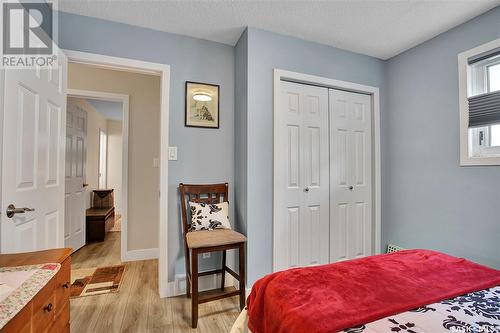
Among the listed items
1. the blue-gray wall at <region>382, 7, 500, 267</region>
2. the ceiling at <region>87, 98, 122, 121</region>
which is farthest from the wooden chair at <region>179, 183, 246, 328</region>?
the ceiling at <region>87, 98, 122, 121</region>

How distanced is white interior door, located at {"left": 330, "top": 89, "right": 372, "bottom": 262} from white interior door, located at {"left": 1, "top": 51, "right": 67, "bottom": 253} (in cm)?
245

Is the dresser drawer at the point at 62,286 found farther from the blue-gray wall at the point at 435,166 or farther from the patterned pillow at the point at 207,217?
the blue-gray wall at the point at 435,166

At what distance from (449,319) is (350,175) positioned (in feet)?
6.39

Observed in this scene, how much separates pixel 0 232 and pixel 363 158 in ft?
10.0

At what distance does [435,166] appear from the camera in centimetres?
242

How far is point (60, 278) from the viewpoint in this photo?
1.11 meters

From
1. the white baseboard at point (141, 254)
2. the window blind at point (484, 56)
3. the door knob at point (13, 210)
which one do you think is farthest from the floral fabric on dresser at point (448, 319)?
the white baseboard at point (141, 254)

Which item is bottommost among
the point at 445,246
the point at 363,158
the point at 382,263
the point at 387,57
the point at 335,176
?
the point at 445,246

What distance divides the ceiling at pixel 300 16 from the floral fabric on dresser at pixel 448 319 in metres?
2.08

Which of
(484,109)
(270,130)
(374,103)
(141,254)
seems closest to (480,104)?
(484,109)

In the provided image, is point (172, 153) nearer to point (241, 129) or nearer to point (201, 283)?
point (241, 129)

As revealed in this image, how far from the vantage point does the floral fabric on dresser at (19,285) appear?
696 millimetres

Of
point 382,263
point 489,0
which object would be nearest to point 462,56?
point 489,0

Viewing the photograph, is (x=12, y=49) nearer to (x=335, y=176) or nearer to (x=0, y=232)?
(x=0, y=232)
